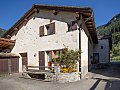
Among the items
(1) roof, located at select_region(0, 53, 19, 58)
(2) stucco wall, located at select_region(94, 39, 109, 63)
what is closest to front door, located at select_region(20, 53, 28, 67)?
(1) roof, located at select_region(0, 53, 19, 58)

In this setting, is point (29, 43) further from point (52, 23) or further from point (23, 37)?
point (52, 23)

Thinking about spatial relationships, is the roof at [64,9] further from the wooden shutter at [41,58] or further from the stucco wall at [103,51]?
the stucco wall at [103,51]

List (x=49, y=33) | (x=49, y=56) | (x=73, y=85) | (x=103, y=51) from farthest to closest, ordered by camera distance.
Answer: (x=103, y=51), (x=49, y=33), (x=49, y=56), (x=73, y=85)

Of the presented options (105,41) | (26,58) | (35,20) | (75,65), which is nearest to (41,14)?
(35,20)

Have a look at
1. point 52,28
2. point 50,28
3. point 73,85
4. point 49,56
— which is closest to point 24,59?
point 49,56

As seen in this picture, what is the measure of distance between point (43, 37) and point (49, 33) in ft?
2.40

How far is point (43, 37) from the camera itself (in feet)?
55.0

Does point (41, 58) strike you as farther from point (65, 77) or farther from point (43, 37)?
point (65, 77)

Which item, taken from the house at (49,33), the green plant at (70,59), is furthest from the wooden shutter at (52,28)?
the green plant at (70,59)

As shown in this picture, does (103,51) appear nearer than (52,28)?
No

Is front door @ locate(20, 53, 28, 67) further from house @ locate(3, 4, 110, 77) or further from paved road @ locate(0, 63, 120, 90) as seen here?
paved road @ locate(0, 63, 120, 90)

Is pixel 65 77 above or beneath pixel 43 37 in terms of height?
beneath

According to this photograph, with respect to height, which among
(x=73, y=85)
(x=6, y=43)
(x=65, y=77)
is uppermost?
(x=6, y=43)

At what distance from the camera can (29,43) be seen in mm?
18359
